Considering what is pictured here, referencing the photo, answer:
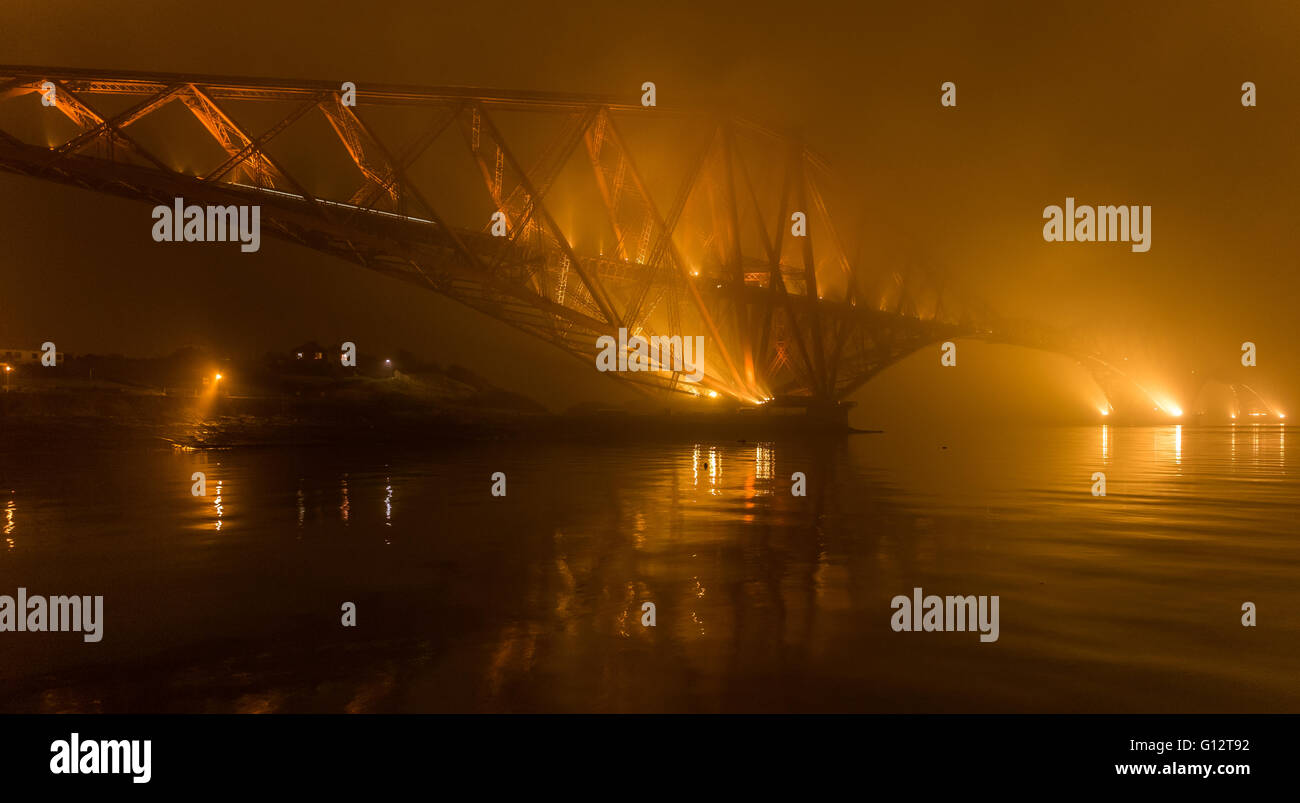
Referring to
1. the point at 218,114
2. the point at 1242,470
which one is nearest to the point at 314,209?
the point at 218,114

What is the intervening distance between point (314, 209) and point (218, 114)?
21.3 feet

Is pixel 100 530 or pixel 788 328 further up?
pixel 788 328

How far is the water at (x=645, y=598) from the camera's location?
4.73 meters

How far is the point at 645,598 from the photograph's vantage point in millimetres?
7145

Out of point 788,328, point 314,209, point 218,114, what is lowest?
point 788,328

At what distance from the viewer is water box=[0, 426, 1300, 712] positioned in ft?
15.5
